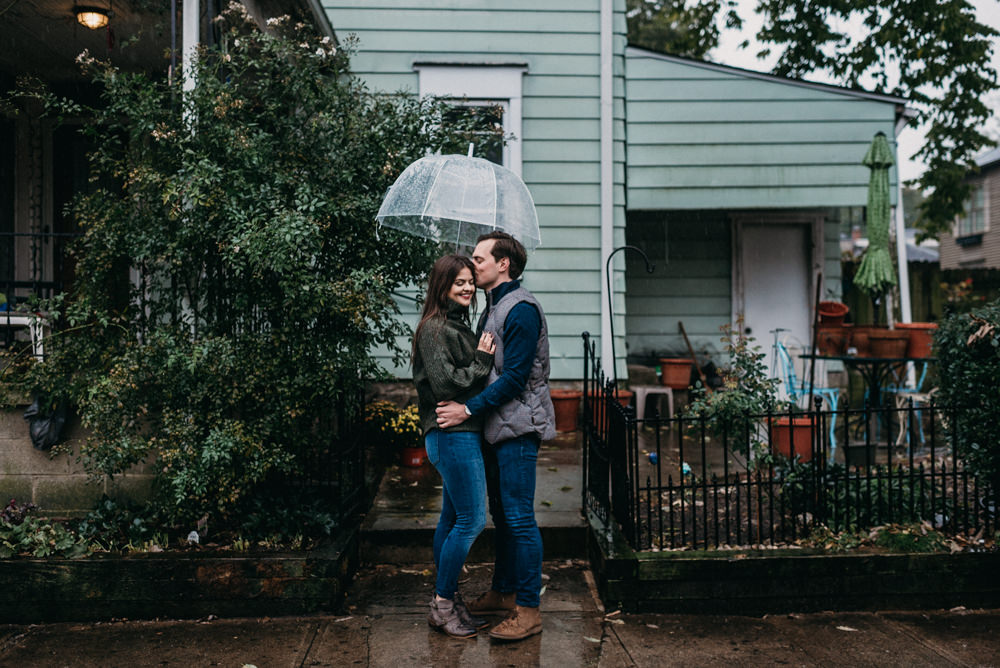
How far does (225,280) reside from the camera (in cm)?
475

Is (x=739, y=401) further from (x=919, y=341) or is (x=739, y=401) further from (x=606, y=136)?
(x=606, y=136)

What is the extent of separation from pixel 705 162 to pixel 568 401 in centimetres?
307

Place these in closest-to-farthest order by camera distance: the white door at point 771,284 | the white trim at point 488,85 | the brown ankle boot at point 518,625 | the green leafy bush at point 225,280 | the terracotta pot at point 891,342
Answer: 1. the brown ankle boot at point 518,625
2. the green leafy bush at point 225,280
3. the terracotta pot at point 891,342
4. the white trim at point 488,85
5. the white door at point 771,284

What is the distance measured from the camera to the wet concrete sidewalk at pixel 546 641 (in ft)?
12.3

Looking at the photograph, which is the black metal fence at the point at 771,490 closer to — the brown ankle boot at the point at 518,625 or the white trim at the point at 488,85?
the brown ankle boot at the point at 518,625

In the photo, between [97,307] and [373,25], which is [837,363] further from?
[97,307]

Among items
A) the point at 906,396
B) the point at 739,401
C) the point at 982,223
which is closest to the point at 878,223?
the point at 906,396

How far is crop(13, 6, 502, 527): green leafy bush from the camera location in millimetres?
4336

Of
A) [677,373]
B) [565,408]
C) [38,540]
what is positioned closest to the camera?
[38,540]

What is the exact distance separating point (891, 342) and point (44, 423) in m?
7.22

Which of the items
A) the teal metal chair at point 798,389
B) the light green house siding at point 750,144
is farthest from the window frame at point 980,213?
the teal metal chair at point 798,389

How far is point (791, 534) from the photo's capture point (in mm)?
4965

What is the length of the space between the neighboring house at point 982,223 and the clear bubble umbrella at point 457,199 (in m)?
22.8

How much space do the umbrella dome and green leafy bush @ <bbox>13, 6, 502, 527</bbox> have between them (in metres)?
5.47
